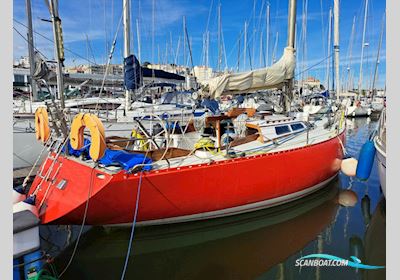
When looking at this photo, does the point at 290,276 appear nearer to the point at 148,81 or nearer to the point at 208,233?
the point at 208,233

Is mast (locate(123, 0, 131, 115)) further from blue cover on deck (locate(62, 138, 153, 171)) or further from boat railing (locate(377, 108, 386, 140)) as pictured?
boat railing (locate(377, 108, 386, 140))

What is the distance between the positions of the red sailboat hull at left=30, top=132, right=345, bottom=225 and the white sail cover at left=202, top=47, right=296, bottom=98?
1.87 m

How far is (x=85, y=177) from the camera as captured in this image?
463 centimetres

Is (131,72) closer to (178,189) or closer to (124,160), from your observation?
(124,160)

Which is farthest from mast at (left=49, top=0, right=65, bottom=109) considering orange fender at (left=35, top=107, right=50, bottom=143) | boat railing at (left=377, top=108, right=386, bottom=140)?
boat railing at (left=377, top=108, right=386, bottom=140)

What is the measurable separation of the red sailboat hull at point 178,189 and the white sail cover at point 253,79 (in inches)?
73.8

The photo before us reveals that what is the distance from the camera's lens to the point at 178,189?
495 centimetres

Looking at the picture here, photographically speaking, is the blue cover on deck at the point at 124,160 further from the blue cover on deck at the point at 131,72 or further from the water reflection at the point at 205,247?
the blue cover on deck at the point at 131,72

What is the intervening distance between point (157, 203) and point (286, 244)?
2.36 m

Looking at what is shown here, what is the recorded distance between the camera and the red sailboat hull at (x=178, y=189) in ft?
14.7

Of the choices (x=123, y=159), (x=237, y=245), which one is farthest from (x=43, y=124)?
(x=237, y=245)

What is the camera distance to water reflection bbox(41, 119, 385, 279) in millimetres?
4410

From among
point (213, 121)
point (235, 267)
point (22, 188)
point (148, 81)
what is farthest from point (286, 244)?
point (148, 81)

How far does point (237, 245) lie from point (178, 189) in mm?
1412
